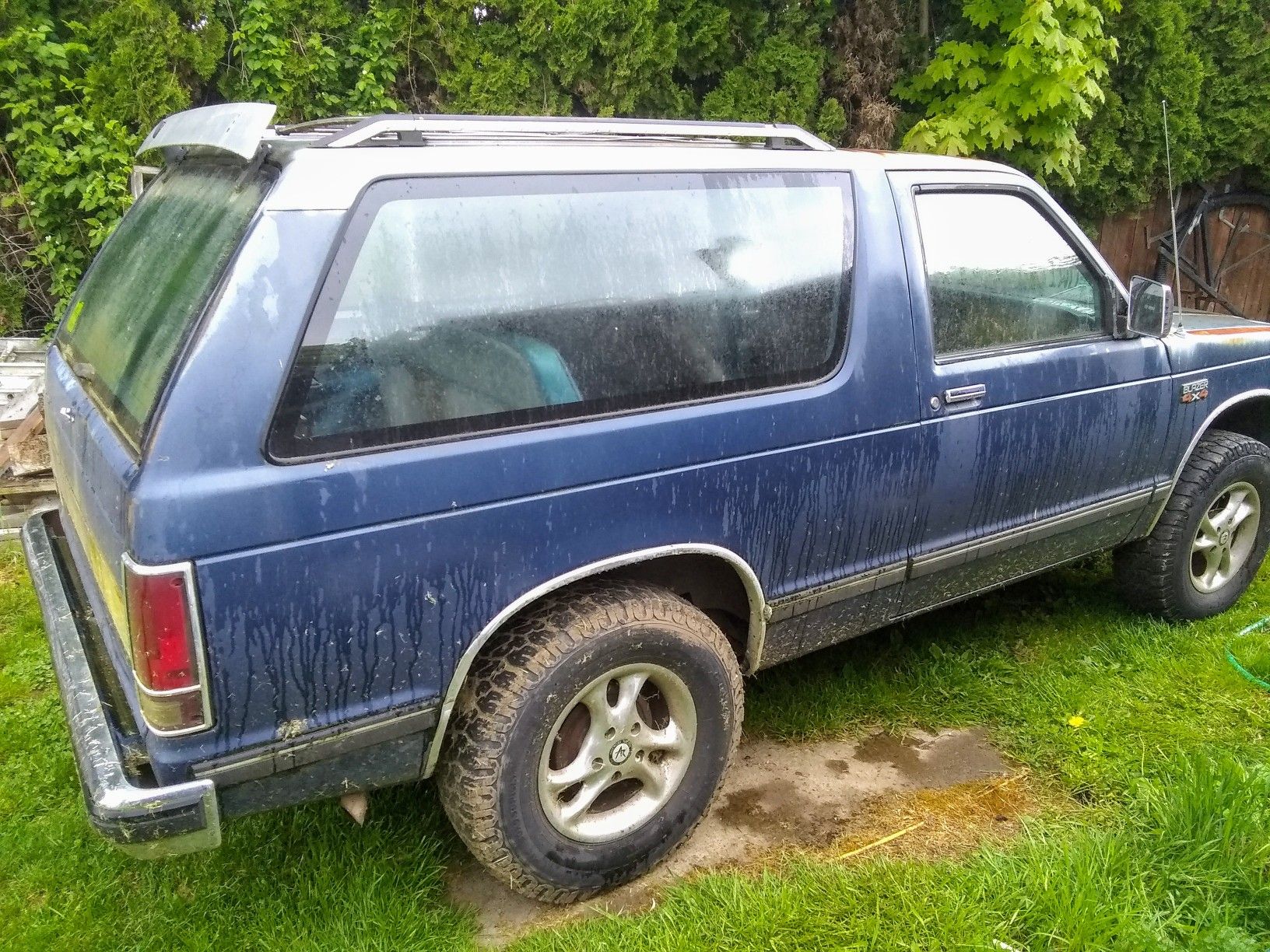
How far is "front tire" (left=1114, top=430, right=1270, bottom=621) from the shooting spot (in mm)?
3949

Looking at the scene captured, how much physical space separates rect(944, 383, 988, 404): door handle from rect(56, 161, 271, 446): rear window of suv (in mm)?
2008

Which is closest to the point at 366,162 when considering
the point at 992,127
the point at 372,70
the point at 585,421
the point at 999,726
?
the point at 585,421

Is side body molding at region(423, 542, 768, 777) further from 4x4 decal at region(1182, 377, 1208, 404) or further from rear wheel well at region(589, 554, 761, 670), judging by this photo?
4x4 decal at region(1182, 377, 1208, 404)

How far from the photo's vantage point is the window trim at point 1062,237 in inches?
119

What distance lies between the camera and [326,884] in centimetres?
260

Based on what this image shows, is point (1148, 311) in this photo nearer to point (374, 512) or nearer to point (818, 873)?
point (818, 873)

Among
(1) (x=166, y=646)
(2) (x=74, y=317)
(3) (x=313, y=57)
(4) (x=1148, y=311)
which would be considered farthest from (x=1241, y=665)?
(3) (x=313, y=57)

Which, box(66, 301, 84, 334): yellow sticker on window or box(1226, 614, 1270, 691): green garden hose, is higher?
box(66, 301, 84, 334): yellow sticker on window

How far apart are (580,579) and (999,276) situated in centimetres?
181

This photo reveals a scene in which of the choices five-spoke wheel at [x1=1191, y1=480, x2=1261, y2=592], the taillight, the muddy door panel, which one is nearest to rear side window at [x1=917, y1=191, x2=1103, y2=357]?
the muddy door panel

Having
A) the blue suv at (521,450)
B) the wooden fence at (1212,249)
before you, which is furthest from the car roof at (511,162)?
the wooden fence at (1212,249)

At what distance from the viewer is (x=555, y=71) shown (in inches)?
235

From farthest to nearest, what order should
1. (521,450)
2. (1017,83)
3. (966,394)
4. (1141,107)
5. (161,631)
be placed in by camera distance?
(1141,107)
(1017,83)
(966,394)
(521,450)
(161,631)

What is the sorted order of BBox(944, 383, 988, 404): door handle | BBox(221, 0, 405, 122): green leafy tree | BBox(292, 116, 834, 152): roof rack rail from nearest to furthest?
BBox(292, 116, 834, 152): roof rack rail
BBox(944, 383, 988, 404): door handle
BBox(221, 0, 405, 122): green leafy tree
